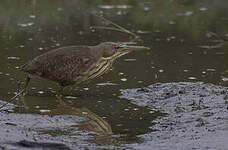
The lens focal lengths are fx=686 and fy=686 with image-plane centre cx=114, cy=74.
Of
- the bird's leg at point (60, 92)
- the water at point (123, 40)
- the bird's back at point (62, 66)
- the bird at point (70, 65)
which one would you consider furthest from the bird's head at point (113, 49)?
the bird's leg at point (60, 92)

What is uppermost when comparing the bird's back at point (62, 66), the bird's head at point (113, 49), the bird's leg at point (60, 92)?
the bird's head at point (113, 49)

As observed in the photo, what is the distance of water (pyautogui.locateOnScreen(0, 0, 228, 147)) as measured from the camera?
8.76m

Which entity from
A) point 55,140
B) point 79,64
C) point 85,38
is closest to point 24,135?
point 55,140

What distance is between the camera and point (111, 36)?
12.8m

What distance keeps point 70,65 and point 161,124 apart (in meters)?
1.91

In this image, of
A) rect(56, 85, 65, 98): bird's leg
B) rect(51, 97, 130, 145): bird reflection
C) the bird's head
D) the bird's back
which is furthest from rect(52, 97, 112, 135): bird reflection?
the bird's head

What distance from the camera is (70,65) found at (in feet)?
30.2

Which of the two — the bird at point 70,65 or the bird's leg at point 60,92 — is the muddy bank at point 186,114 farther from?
the bird's leg at point 60,92

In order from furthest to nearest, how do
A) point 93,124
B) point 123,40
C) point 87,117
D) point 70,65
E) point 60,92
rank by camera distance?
point 123,40
point 60,92
point 70,65
point 87,117
point 93,124

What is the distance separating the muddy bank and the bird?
0.55m

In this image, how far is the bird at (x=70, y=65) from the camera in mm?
9195

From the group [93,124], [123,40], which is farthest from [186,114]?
[123,40]

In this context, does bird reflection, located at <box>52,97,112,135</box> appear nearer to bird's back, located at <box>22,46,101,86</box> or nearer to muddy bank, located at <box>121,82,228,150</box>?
bird's back, located at <box>22,46,101,86</box>

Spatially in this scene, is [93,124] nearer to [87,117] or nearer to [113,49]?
[87,117]
